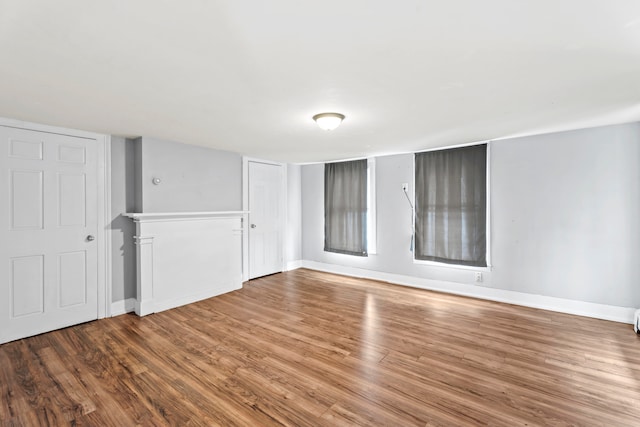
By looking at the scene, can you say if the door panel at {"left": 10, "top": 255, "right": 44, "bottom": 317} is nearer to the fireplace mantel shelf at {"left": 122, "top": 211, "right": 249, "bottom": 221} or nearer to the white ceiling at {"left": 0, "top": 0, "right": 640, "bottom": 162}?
the fireplace mantel shelf at {"left": 122, "top": 211, "right": 249, "bottom": 221}

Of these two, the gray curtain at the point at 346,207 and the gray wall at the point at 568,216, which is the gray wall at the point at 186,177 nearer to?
the gray curtain at the point at 346,207

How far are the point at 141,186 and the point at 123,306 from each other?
156cm

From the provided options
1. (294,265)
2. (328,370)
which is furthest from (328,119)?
(294,265)

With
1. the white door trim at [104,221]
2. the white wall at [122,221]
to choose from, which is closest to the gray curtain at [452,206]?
the white wall at [122,221]

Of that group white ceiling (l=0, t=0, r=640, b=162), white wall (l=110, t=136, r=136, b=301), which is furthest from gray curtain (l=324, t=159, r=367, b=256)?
white wall (l=110, t=136, r=136, b=301)

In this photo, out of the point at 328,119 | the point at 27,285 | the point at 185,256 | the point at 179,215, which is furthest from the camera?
the point at 185,256

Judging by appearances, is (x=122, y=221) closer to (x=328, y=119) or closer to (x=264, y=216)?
(x=264, y=216)

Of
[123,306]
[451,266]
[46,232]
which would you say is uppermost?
[46,232]

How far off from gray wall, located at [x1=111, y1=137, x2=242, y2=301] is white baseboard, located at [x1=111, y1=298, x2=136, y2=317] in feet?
0.17

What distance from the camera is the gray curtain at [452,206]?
4129 mm

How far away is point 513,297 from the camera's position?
391cm

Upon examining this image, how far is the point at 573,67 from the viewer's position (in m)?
1.86

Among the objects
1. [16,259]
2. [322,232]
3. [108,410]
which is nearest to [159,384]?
[108,410]

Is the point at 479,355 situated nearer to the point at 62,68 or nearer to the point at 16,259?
the point at 62,68
